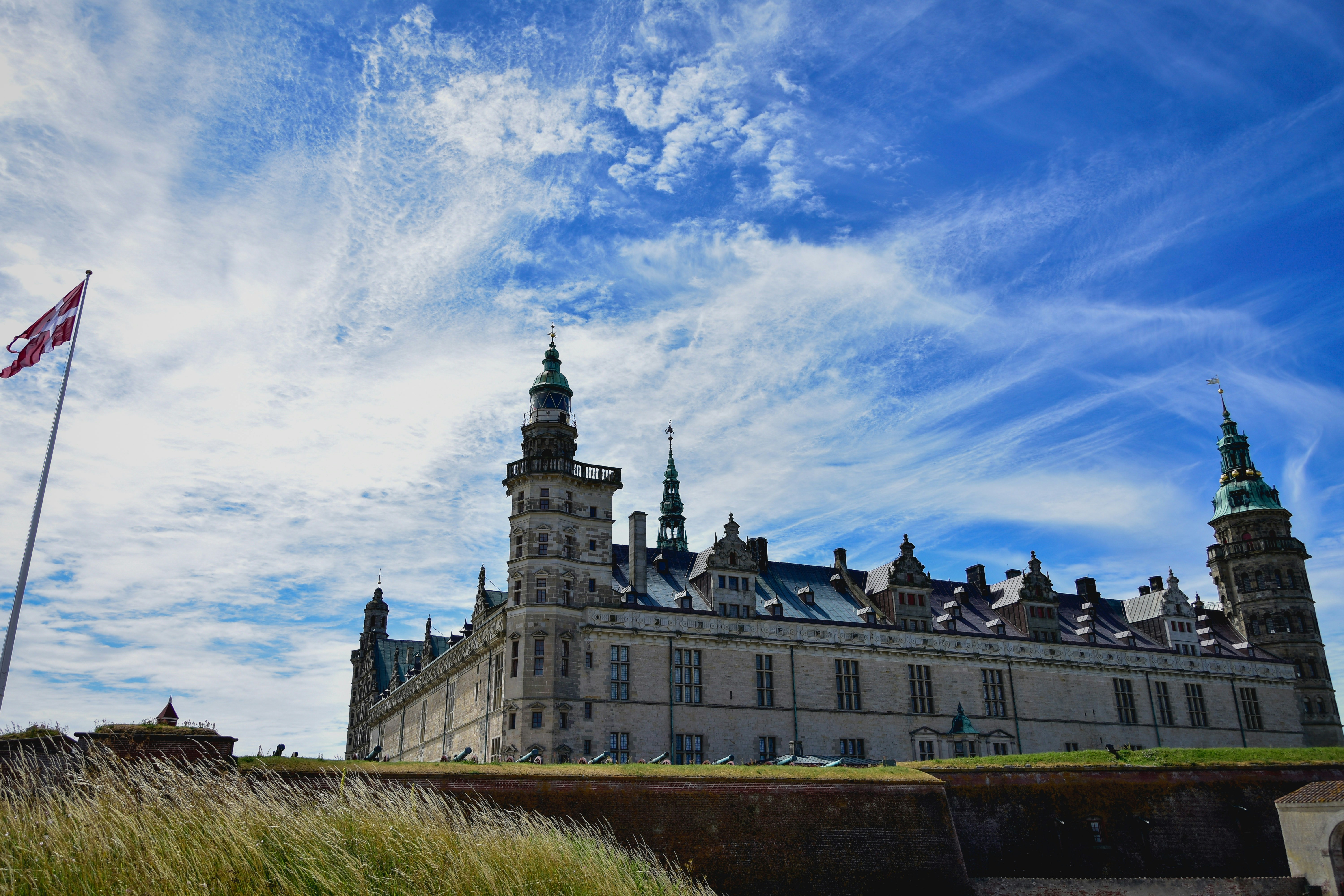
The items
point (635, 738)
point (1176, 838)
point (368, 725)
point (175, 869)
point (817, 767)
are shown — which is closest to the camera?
point (175, 869)

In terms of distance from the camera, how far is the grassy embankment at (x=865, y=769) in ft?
92.2

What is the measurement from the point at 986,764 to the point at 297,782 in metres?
26.2

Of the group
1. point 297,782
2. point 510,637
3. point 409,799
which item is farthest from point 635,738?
point 409,799

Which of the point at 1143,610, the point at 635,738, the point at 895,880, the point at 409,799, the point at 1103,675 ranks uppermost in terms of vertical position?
the point at 1143,610

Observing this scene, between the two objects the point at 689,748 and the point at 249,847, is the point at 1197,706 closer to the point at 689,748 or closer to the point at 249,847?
the point at 689,748

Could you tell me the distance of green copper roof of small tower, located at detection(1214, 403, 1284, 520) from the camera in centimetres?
7494

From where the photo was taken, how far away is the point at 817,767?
34875mm

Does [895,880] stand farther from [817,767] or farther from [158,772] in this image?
[158,772]

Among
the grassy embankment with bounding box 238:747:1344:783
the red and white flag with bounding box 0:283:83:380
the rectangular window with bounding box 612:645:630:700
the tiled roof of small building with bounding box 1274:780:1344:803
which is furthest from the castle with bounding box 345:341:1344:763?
the red and white flag with bounding box 0:283:83:380

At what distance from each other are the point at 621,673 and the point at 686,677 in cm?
361

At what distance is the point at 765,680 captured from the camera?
5275 centimetres

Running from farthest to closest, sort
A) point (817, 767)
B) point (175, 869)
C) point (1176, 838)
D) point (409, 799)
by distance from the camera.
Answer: point (1176, 838)
point (817, 767)
point (409, 799)
point (175, 869)

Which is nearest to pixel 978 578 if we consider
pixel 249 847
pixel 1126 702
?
pixel 1126 702

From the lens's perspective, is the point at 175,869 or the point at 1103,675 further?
the point at 1103,675
